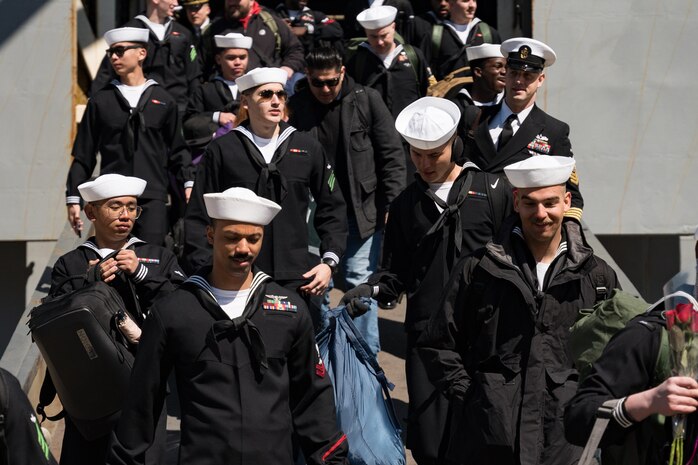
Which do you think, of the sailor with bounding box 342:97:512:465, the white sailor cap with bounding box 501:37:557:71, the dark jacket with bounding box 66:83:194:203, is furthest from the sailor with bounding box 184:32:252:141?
the sailor with bounding box 342:97:512:465

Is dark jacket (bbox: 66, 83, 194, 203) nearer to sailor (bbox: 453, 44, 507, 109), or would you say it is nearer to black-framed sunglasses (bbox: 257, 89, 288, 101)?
black-framed sunglasses (bbox: 257, 89, 288, 101)

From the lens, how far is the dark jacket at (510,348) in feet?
19.9

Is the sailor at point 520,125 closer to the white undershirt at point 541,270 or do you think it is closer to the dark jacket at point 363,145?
the dark jacket at point 363,145

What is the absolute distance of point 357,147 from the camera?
9.34 m

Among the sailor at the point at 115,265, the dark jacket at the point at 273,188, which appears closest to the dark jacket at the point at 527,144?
the dark jacket at the point at 273,188

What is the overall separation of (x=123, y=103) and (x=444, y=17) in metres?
3.52

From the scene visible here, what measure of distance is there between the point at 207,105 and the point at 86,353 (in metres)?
3.82

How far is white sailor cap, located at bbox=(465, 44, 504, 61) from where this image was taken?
30.2 ft

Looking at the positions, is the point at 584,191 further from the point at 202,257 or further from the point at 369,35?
the point at 202,257

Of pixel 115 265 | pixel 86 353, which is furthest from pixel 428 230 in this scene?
pixel 86 353

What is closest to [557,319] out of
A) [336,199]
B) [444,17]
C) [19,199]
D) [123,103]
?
[336,199]

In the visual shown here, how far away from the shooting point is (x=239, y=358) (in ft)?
18.9

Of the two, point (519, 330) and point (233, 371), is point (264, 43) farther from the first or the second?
point (233, 371)

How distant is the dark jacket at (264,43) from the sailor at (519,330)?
17.9 feet
